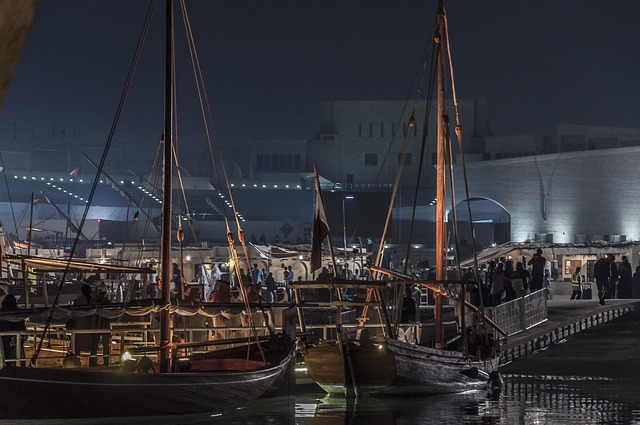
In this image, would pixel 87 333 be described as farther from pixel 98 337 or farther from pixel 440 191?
pixel 440 191

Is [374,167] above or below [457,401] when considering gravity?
above

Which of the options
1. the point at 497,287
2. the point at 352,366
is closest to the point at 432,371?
the point at 352,366

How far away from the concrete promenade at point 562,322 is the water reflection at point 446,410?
3746mm

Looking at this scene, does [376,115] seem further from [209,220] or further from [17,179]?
[17,179]

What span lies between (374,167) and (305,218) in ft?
21.0

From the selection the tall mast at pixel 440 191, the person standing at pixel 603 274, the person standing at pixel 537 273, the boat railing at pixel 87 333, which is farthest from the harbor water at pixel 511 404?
the person standing at pixel 603 274

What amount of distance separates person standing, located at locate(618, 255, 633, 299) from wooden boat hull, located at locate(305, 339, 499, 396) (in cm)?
1538

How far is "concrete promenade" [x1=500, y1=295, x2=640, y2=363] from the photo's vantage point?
21891 mm

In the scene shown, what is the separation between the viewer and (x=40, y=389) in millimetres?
11352

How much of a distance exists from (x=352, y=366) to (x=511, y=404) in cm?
275

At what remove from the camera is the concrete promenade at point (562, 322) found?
862 inches

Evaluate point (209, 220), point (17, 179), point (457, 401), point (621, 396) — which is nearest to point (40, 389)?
point (457, 401)

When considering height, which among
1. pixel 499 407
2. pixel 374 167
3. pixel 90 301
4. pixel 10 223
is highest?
pixel 374 167

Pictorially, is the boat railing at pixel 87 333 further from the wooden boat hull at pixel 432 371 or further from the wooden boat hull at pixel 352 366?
the wooden boat hull at pixel 432 371
